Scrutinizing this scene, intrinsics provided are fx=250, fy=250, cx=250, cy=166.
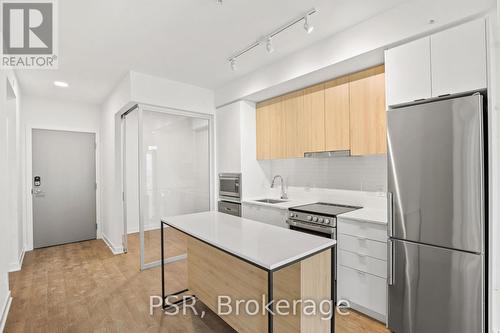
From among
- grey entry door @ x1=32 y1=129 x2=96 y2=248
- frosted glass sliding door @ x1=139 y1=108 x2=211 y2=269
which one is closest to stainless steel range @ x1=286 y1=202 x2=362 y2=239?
frosted glass sliding door @ x1=139 y1=108 x2=211 y2=269

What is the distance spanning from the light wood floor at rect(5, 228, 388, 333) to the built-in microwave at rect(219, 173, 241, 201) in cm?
102

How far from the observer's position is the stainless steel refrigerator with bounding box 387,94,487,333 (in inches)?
68.4

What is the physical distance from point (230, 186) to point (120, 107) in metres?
2.12

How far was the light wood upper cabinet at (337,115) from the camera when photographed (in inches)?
111

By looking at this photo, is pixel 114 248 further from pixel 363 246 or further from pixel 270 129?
pixel 363 246

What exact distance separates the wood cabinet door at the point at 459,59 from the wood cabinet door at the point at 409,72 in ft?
0.16

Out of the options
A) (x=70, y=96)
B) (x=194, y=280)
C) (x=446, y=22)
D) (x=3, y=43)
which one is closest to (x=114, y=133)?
(x=70, y=96)

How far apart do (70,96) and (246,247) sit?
4.78 m

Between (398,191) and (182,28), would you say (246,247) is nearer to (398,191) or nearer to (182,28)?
(398,191)

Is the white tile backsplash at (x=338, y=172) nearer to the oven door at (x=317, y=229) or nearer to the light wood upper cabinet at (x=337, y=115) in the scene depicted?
the light wood upper cabinet at (x=337, y=115)

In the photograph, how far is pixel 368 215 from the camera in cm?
254

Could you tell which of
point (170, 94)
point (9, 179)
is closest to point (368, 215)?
point (170, 94)

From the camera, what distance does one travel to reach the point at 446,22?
1868mm

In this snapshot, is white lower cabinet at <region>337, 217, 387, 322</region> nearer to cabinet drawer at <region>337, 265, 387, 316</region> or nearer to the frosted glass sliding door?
cabinet drawer at <region>337, 265, 387, 316</region>
